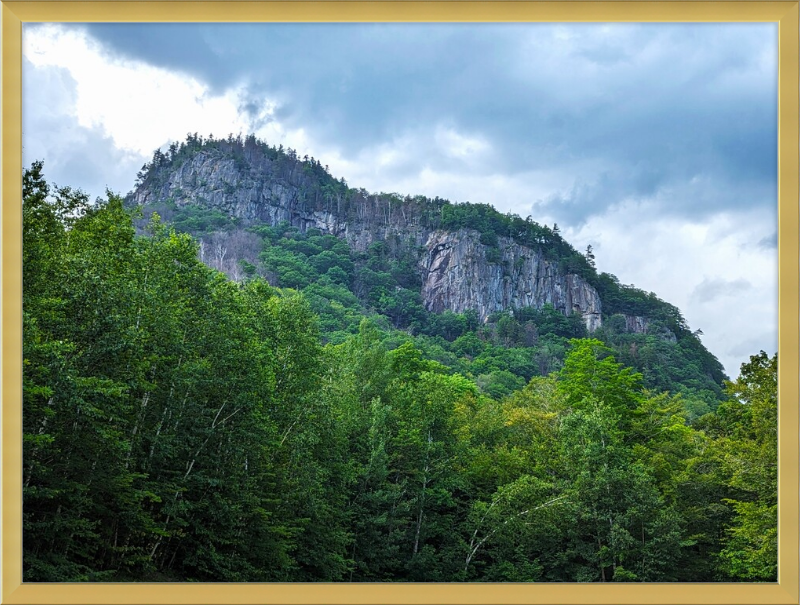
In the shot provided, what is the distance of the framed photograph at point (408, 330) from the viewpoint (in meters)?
2.23

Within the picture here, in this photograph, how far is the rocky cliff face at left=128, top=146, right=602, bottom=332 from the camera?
2438 centimetres

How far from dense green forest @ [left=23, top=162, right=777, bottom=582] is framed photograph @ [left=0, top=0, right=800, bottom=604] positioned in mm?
45

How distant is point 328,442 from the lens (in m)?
10.1

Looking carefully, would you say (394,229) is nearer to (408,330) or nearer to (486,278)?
(486,278)

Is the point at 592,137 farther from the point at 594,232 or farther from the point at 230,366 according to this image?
the point at 230,366

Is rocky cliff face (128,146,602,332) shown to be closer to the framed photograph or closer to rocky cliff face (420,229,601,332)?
rocky cliff face (420,229,601,332)

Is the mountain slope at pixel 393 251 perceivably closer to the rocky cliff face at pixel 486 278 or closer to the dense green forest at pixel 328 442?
the rocky cliff face at pixel 486 278

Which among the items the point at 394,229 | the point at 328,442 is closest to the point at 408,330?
the point at 394,229

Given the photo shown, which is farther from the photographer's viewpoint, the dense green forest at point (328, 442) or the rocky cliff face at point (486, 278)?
the rocky cliff face at point (486, 278)

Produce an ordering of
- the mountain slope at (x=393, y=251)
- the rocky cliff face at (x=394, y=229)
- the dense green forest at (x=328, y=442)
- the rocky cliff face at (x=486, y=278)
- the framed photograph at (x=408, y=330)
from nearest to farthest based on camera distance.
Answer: the framed photograph at (x=408, y=330)
the dense green forest at (x=328, y=442)
the mountain slope at (x=393, y=251)
the rocky cliff face at (x=486, y=278)
the rocky cliff face at (x=394, y=229)

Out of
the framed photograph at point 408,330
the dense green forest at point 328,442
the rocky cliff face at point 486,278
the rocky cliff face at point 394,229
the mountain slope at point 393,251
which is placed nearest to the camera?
the framed photograph at point 408,330

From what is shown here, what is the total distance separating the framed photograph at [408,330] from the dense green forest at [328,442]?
0.04 m

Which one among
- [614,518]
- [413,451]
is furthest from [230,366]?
[614,518]

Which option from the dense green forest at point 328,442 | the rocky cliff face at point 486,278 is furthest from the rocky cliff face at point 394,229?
the dense green forest at point 328,442
